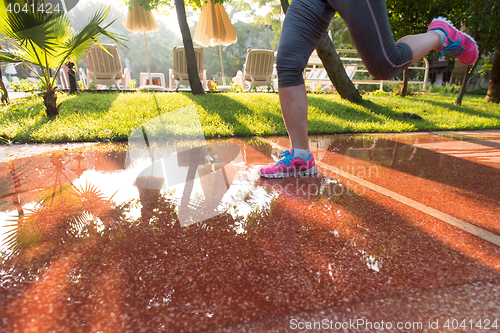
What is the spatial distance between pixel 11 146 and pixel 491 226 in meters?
3.87

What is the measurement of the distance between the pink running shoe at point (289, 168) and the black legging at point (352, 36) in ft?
1.66

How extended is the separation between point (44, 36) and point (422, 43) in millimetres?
4158

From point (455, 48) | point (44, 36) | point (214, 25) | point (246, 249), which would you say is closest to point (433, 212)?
point (246, 249)

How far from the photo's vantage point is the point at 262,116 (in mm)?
4371

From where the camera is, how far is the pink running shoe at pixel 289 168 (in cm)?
205

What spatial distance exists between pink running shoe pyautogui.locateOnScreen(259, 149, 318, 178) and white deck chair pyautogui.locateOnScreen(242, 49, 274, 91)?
8.13 m

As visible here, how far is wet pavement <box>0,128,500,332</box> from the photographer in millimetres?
808

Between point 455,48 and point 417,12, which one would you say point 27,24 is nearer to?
point 455,48

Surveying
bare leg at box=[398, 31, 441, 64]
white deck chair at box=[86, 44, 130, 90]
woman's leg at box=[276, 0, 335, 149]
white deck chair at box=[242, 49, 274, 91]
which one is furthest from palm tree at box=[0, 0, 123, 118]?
white deck chair at box=[242, 49, 274, 91]

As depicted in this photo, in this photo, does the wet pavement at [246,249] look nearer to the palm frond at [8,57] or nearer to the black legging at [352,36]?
the black legging at [352,36]

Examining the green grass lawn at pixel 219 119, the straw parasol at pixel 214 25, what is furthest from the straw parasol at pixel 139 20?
the green grass lawn at pixel 219 119

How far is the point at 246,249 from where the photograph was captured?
113 centimetres

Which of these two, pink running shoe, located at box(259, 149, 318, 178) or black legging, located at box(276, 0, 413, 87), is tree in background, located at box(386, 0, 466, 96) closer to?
black legging, located at box(276, 0, 413, 87)

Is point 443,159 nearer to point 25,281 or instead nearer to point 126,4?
point 25,281
